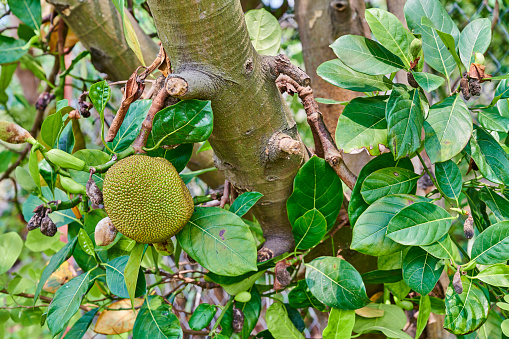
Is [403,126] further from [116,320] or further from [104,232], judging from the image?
[116,320]

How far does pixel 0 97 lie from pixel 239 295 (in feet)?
2.38

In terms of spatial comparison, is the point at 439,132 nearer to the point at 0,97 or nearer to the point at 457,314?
the point at 457,314

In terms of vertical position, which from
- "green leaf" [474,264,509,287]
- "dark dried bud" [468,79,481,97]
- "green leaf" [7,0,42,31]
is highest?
"green leaf" [7,0,42,31]

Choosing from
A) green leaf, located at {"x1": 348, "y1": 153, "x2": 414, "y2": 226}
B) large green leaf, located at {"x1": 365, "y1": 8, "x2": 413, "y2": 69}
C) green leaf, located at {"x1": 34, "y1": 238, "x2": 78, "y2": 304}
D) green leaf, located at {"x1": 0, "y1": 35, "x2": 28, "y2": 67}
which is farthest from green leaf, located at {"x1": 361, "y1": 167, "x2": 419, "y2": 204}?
green leaf, located at {"x1": 0, "y1": 35, "x2": 28, "y2": 67}

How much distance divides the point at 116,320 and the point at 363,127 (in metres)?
0.43

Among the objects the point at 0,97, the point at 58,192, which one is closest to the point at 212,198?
the point at 58,192

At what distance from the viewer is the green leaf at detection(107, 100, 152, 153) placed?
0.38 meters

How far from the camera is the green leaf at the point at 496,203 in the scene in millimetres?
414

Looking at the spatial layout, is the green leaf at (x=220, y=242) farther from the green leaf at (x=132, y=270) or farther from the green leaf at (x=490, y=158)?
the green leaf at (x=490, y=158)

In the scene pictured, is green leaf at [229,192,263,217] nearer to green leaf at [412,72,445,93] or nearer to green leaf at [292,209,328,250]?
green leaf at [292,209,328,250]

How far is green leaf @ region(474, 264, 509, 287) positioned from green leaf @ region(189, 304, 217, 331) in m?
0.30

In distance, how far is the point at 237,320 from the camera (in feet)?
1.55

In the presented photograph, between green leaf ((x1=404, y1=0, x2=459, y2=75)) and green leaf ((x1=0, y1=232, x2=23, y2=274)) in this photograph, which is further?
green leaf ((x1=0, y1=232, x2=23, y2=274))

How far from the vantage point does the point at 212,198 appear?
521mm
